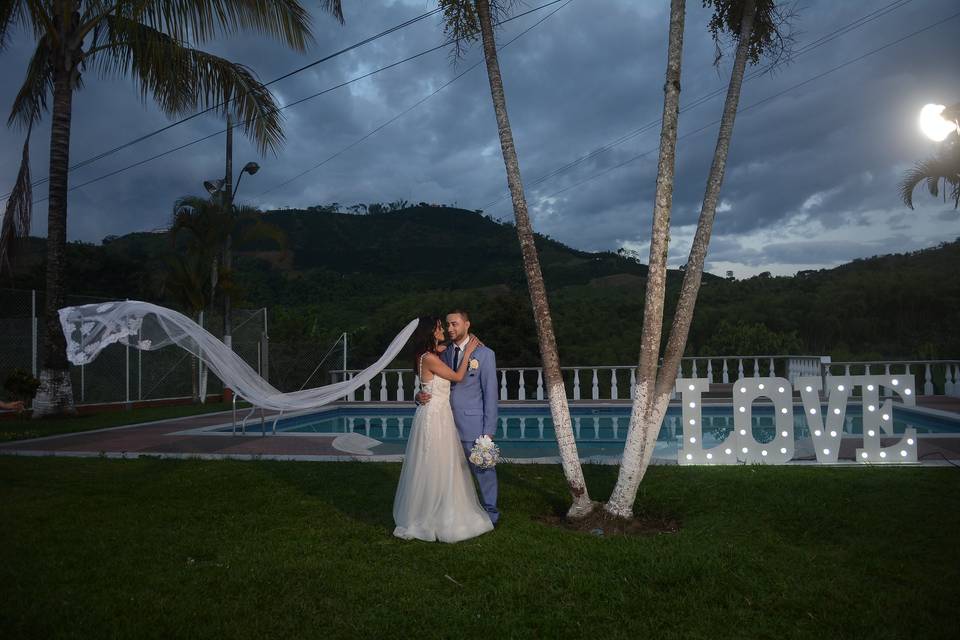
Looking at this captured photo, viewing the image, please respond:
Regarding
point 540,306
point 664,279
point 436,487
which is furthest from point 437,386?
point 664,279

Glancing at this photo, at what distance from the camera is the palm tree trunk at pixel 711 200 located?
17.7 ft

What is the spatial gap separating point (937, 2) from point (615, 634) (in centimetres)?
1290

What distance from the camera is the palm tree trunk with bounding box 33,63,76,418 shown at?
1202 cm

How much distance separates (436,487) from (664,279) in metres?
2.35

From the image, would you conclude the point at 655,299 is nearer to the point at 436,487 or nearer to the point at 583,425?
the point at 436,487

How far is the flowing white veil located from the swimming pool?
7.57 feet

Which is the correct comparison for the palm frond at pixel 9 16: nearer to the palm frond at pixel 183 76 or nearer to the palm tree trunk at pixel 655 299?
the palm frond at pixel 183 76

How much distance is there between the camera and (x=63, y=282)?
40.0ft

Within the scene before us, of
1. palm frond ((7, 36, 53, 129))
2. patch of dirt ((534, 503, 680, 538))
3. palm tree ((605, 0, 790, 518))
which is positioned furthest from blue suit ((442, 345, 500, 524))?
palm frond ((7, 36, 53, 129))

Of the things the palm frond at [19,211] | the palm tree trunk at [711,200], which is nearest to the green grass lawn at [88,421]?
the palm frond at [19,211]

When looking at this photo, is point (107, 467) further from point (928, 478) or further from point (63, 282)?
point (928, 478)

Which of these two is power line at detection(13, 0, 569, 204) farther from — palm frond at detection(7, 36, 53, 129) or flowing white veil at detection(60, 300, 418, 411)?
flowing white veil at detection(60, 300, 418, 411)

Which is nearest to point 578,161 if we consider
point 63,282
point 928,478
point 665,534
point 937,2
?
point 937,2

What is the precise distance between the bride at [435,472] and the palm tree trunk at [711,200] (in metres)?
1.62
